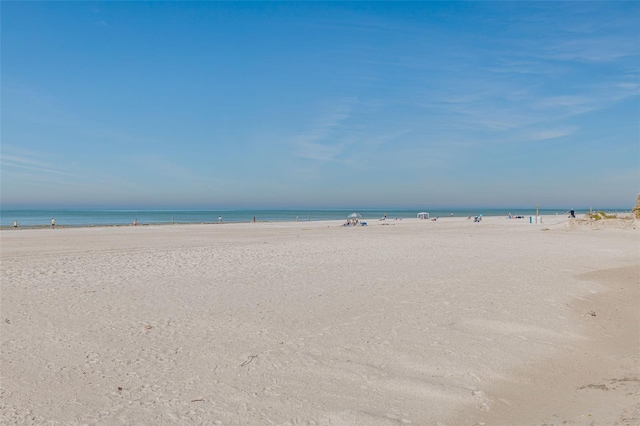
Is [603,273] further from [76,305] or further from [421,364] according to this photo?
[76,305]

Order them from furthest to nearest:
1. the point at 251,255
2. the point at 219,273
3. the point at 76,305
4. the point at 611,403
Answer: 1. the point at 251,255
2. the point at 219,273
3. the point at 76,305
4. the point at 611,403

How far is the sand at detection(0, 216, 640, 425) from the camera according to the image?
15.6ft

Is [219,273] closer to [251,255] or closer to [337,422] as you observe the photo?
[251,255]

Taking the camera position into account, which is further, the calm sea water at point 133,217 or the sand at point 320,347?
the calm sea water at point 133,217

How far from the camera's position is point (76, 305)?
29.3 feet

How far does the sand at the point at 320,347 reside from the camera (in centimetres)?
477

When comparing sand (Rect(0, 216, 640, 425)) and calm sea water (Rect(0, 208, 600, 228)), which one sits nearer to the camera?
sand (Rect(0, 216, 640, 425))

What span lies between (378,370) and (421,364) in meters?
0.62

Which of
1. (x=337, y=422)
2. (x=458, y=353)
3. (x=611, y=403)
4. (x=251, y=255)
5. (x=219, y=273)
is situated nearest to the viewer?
(x=337, y=422)

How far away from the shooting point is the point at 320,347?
6633 millimetres

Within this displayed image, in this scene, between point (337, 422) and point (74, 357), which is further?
point (74, 357)

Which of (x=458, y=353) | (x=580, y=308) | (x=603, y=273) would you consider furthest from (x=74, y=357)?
(x=603, y=273)

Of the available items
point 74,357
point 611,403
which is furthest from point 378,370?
point 74,357

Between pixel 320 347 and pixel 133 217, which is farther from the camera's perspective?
pixel 133 217
